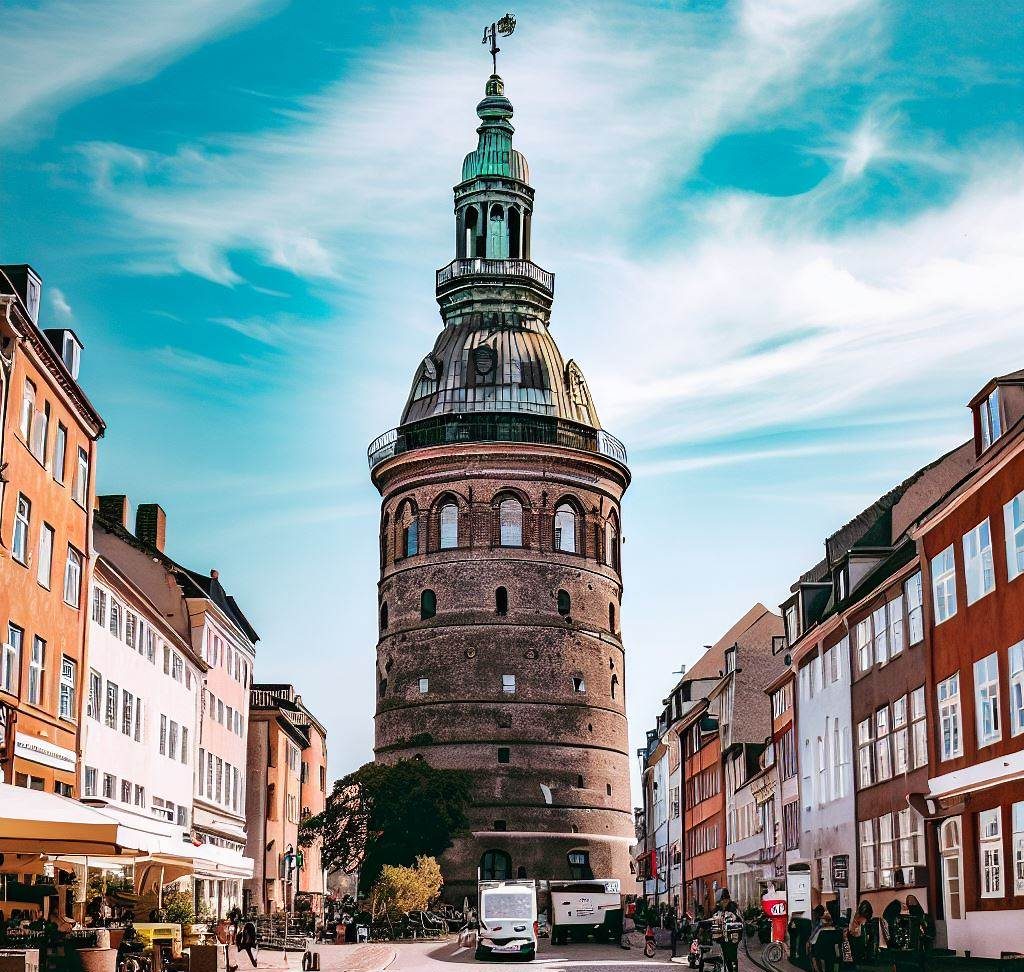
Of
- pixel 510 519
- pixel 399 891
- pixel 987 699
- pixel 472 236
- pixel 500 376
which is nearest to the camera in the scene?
pixel 987 699

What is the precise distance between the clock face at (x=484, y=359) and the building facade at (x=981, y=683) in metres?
51.5

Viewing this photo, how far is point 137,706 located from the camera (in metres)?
41.8

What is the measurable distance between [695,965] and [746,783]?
22730mm

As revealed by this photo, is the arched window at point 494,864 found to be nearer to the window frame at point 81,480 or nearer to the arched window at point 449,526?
the arched window at point 449,526

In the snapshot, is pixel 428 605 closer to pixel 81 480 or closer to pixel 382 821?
pixel 382 821

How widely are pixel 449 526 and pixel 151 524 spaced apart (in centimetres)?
2748

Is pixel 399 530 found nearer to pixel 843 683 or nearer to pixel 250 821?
pixel 250 821

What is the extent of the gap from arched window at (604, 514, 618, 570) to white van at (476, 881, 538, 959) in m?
39.2

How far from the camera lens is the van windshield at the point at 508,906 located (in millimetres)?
42906

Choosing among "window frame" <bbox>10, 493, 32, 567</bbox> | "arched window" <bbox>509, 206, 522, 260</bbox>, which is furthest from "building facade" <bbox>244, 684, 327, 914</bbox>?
"window frame" <bbox>10, 493, 32, 567</bbox>

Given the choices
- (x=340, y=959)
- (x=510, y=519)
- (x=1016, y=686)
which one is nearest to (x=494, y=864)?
(x=510, y=519)

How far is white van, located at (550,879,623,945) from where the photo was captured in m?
55.3

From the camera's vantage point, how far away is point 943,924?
30969 millimetres

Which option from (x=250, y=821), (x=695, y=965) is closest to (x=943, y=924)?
(x=695, y=965)
